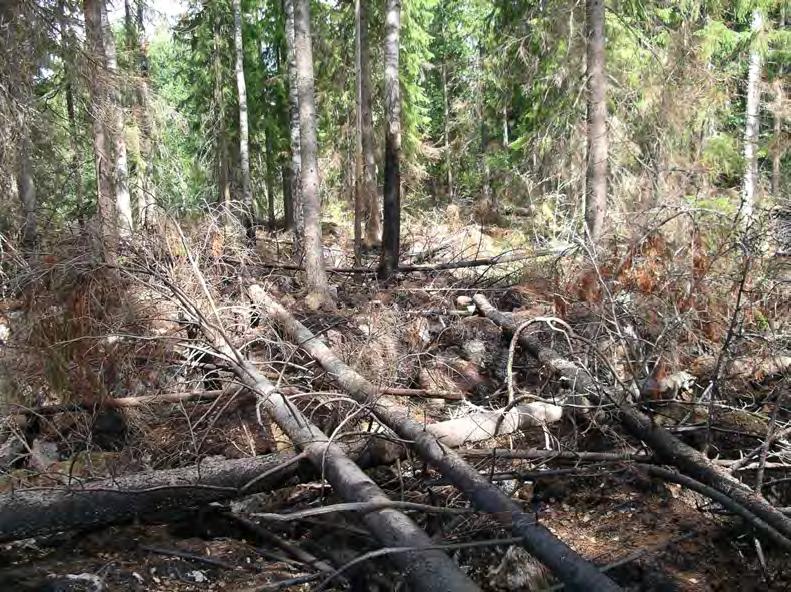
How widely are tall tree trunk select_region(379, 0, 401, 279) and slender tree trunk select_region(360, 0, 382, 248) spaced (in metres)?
5.40

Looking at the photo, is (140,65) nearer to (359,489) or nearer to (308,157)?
(308,157)

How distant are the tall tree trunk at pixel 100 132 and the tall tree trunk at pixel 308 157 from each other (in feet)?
8.34

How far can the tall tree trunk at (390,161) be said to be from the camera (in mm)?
10469

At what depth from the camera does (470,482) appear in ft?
11.9

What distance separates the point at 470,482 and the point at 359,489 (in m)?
0.64

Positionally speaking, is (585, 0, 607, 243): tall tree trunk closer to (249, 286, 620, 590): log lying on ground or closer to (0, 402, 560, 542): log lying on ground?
(249, 286, 620, 590): log lying on ground

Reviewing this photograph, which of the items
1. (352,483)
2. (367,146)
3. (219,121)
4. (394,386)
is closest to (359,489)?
(352,483)

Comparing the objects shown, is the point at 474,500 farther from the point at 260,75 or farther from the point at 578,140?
the point at 260,75

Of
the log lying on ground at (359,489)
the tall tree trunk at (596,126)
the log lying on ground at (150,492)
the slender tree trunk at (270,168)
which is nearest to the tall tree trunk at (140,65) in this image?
the slender tree trunk at (270,168)

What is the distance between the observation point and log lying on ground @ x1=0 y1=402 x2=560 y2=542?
3646 millimetres

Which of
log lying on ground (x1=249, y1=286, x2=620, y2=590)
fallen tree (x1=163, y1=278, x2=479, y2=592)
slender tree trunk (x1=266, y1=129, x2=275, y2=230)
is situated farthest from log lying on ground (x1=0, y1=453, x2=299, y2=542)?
slender tree trunk (x1=266, y1=129, x2=275, y2=230)

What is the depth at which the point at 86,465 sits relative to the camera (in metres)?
4.89

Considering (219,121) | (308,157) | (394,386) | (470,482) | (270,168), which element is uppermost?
(219,121)

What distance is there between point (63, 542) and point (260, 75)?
783 inches
